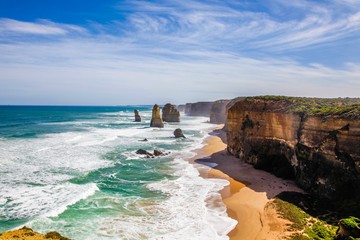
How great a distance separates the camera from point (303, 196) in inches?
902

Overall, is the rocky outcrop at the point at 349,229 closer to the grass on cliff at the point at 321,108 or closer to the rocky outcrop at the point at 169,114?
the grass on cliff at the point at 321,108

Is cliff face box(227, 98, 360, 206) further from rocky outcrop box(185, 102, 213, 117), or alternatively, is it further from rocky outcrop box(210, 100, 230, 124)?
rocky outcrop box(185, 102, 213, 117)

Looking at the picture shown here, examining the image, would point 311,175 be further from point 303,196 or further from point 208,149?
point 208,149

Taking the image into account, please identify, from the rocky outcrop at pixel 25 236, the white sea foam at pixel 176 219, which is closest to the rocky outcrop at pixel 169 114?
the white sea foam at pixel 176 219

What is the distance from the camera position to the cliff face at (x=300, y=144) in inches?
818

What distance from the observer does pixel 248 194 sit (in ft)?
79.0

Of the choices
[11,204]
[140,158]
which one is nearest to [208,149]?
[140,158]

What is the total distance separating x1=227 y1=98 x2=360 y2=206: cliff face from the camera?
68.2ft

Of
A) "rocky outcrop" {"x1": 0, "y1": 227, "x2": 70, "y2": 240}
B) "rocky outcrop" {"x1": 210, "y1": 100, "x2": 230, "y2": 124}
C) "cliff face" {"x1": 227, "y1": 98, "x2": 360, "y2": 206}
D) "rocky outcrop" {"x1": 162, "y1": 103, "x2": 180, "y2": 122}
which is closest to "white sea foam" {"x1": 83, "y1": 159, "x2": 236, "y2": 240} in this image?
"rocky outcrop" {"x1": 0, "y1": 227, "x2": 70, "y2": 240}

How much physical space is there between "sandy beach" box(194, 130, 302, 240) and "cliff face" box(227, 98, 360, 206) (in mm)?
1389

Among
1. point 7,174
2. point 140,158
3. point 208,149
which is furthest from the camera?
point 208,149

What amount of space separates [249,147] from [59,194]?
64.0 feet

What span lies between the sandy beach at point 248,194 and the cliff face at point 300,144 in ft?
4.56

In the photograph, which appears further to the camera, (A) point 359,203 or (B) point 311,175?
(B) point 311,175
